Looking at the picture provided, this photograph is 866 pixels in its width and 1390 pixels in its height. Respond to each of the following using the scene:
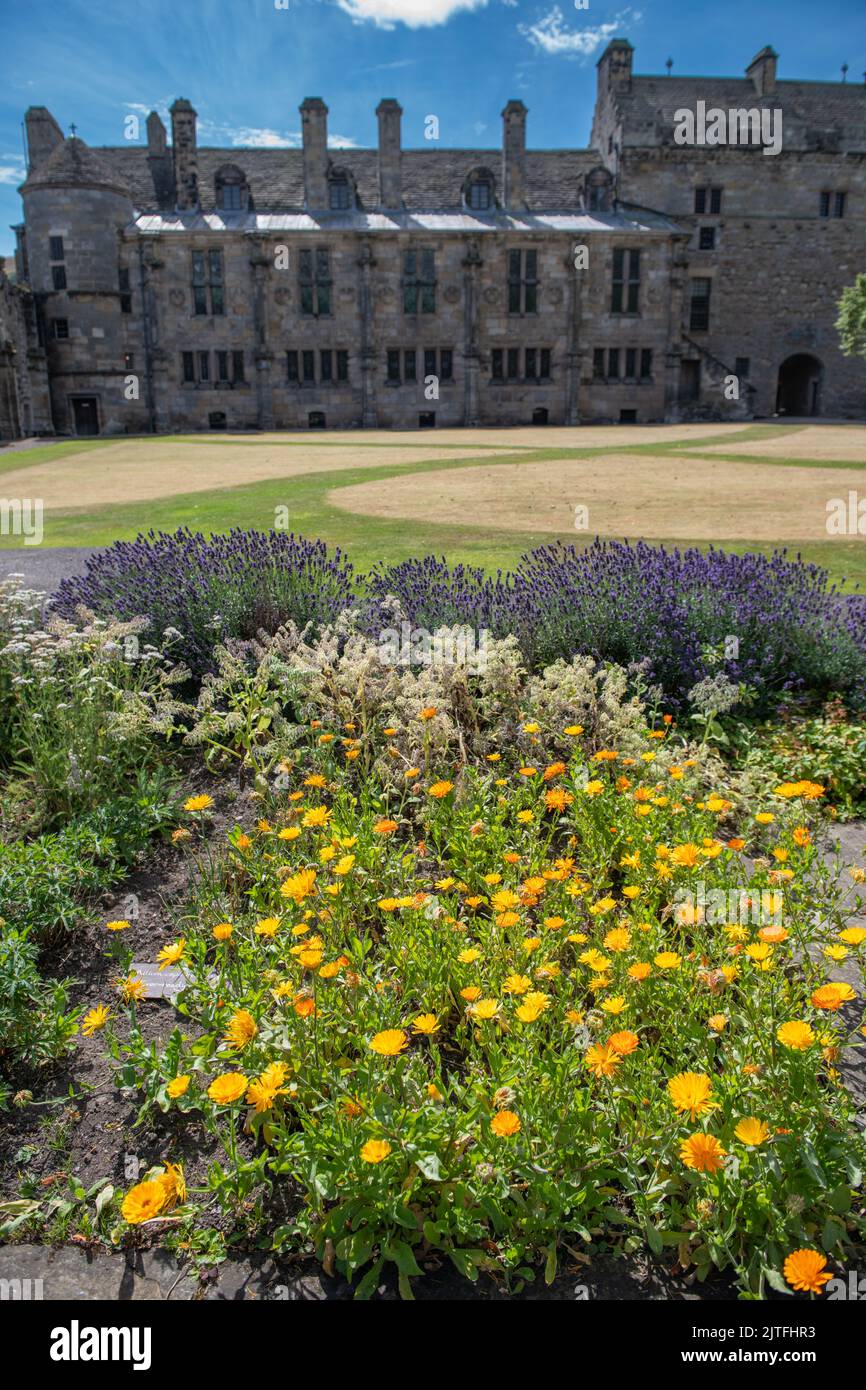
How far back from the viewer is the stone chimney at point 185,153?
39.3 m

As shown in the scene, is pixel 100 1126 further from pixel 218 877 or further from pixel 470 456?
pixel 470 456

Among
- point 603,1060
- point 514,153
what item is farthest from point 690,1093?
point 514,153

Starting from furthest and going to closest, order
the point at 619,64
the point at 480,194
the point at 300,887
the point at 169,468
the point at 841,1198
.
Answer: the point at 619,64 → the point at 480,194 → the point at 169,468 → the point at 300,887 → the point at 841,1198

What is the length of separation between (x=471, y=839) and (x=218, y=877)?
1064 mm

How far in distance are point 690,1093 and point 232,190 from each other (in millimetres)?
44859

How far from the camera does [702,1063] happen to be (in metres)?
2.47

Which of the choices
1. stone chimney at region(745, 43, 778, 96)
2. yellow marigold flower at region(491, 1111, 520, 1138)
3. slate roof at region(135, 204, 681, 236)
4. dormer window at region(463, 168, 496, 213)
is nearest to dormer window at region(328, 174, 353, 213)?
slate roof at region(135, 204, 681, 236)

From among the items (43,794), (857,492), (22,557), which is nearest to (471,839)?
(43,794)

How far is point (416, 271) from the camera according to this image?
39594 mm

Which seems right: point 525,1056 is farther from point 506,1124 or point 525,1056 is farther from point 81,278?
point 81,278

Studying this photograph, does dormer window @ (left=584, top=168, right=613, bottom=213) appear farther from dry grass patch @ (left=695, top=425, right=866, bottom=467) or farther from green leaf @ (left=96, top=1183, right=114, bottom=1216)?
green leaf @ (left=96, top=1183, right=114, bottom=1216)

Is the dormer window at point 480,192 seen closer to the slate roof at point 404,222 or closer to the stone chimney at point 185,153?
the slate roof at point 404,222

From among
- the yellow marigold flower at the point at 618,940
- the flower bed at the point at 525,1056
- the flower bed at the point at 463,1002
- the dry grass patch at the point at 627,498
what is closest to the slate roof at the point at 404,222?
the dry grass patch at the point at 627,498

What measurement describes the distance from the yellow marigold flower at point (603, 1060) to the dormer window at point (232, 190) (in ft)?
145
